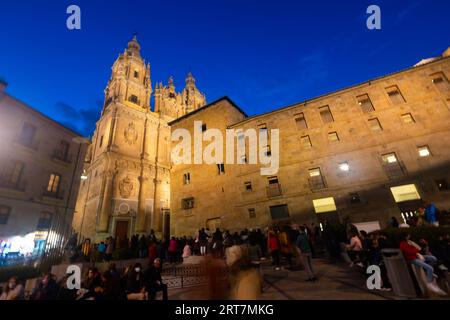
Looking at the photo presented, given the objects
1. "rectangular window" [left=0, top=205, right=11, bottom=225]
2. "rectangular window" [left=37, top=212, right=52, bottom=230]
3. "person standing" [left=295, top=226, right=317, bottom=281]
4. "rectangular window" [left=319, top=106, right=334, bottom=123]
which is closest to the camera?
"person standing" [left=295, top=226, right=317, bottom=281]

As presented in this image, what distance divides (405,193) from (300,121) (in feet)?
31.0

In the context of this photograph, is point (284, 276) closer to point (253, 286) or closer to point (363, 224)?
point (253, 286)

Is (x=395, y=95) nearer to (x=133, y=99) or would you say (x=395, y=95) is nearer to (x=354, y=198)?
(x=354, y=198)

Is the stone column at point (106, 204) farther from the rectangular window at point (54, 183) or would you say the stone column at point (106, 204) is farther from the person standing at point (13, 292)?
the person standing at point (13, 292)

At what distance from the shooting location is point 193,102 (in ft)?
152

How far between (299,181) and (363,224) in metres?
5.18

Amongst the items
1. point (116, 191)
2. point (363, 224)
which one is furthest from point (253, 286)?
point (116, 191)

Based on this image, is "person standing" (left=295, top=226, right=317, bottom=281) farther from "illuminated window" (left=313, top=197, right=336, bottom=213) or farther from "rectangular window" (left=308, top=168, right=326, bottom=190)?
"rectangular window" (left=308, top=168, right=326, bottom=190)

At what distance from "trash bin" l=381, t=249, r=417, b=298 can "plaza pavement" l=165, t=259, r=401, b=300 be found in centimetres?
27

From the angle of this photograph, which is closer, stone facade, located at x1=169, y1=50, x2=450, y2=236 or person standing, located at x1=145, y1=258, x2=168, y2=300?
person standing, located at x1=145, y1=258, x2=168, y2=300

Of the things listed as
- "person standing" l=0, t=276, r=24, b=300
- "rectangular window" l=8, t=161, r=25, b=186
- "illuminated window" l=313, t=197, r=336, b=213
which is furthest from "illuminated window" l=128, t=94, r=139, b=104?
"person standing" l=0, t=276, r=24, b=300

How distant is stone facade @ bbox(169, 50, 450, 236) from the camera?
563 inches

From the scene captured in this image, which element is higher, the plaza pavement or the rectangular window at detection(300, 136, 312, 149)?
the rectangular window at detection(300, 136, 312, 149)

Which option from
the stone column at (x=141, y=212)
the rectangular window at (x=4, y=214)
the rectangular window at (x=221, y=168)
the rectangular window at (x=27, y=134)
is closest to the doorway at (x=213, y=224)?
the rectangular window at (x=221, y=168)
